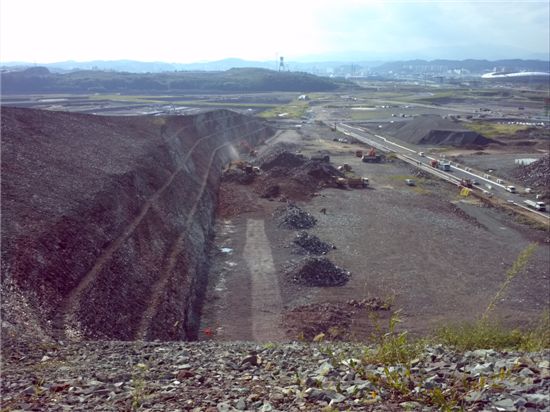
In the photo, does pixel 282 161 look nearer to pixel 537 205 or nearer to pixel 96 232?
pixel 537 205

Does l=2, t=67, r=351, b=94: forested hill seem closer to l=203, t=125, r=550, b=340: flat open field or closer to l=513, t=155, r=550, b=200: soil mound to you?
l=203, t=125, r=550, b=340: flat open field

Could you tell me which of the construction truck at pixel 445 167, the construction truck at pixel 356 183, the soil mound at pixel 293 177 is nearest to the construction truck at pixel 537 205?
the construction truck at pixel 356 183

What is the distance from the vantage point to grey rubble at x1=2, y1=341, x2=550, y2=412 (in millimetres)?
6250

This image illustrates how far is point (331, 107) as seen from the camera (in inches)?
4584

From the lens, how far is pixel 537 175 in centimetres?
4238

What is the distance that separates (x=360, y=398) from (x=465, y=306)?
14.0 m

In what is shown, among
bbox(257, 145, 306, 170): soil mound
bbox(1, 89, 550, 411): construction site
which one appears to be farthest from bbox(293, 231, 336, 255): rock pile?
bbox(257, 145, 306, 170): soil mound

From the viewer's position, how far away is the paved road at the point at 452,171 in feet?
124

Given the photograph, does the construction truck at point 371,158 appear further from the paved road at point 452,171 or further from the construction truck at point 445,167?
the construction truck at point 445,167

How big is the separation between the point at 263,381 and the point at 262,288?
12892mm

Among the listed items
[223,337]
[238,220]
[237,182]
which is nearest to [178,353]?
[223,337]

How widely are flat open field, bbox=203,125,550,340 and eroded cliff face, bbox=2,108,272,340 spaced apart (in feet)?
5.80

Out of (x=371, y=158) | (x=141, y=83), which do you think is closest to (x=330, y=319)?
(x=371, y=158)

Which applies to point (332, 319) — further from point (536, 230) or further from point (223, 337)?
point (536, 230)
